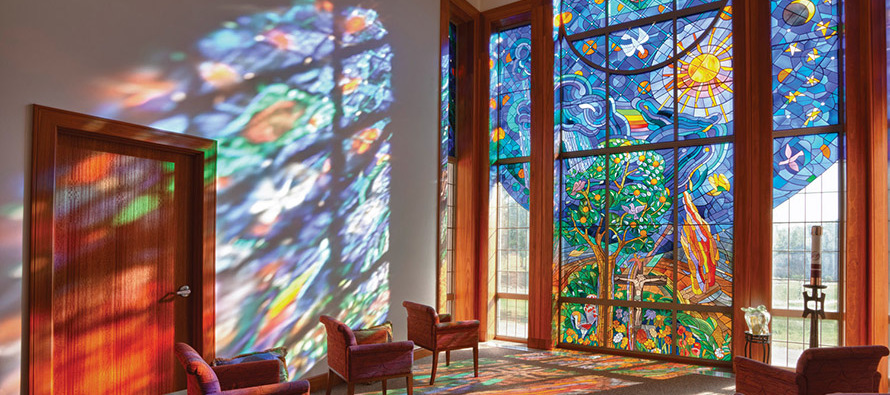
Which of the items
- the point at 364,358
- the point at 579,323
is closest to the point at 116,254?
the point at 364,358

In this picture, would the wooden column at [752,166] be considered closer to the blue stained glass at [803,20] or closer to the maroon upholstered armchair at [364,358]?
the blue stained glass at [803,20]

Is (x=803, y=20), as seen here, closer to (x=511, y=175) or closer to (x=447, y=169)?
(x=511, y=175)

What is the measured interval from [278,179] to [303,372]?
162 centimetres

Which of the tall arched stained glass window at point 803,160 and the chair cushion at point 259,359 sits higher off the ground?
the tall arched stained glass window at point 803,160

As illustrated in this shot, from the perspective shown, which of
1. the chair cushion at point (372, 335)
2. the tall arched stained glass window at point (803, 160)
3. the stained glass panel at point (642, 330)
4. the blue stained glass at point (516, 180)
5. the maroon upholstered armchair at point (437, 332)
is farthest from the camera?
the blue stained glass at point (516, 180)

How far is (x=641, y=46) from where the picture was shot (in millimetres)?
6105

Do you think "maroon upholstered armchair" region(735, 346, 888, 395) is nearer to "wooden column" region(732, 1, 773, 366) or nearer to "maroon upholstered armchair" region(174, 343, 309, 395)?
"wooden column" region(732, 1, 773, 366)

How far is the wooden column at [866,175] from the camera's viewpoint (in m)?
4.74

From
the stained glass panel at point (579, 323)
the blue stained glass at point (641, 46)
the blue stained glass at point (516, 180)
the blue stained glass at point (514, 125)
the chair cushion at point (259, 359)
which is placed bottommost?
the stained glass panel at point (579, 323)

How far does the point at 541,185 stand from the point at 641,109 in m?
1.40

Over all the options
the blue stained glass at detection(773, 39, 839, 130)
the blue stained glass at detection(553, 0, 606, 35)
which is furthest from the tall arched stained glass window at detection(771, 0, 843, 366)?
the blue stained glass at detection(553, 0, 606, 35)

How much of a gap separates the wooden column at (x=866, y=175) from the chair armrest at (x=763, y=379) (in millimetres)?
2111

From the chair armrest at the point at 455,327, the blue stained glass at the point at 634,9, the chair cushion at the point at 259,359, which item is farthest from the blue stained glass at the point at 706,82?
the chair cushion at the point at 259,359

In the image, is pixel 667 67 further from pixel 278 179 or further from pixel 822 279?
pixel 278 179
